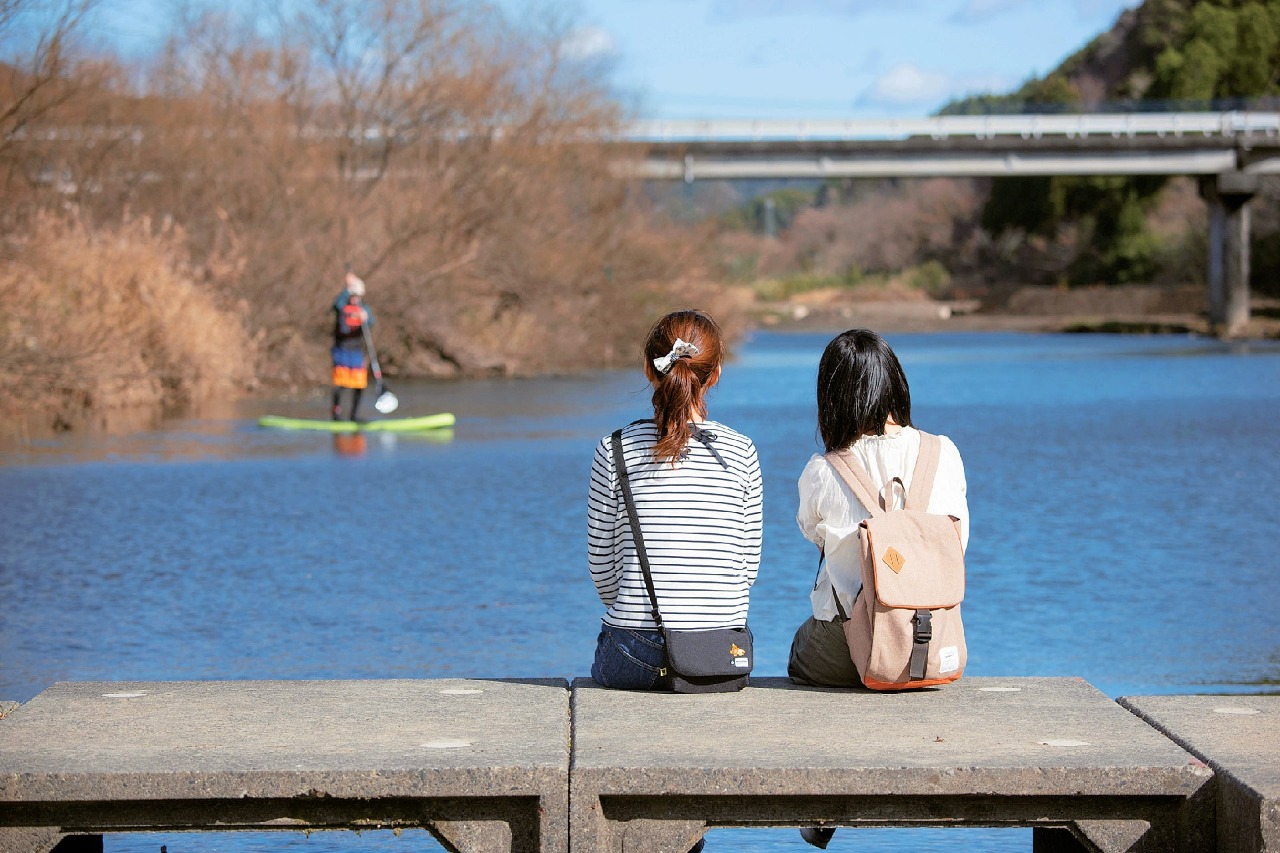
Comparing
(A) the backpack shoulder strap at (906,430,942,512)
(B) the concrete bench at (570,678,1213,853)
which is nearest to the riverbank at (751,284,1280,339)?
(A) the backpack shoulder strap at (906,430,942,512)

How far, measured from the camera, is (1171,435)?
2297 cm

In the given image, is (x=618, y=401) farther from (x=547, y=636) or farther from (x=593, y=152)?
(x=547, y=636)

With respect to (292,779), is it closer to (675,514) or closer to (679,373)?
(675,514)

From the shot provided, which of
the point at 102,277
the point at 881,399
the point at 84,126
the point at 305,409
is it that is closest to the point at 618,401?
the point at 305,409

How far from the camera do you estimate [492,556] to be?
42.7ft

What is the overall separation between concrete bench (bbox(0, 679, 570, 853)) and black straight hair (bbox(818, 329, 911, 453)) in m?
1.27

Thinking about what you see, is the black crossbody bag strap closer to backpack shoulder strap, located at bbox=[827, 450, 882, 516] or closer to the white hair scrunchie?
the white hair scrunchie

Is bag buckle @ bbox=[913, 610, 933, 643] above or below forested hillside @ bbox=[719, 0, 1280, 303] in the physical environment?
below

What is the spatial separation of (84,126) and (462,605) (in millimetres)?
25277

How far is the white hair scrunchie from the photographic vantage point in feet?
17.5

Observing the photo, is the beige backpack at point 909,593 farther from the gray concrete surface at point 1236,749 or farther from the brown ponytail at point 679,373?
the gray concrete surface at point 1236,749

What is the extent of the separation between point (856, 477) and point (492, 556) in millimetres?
7679

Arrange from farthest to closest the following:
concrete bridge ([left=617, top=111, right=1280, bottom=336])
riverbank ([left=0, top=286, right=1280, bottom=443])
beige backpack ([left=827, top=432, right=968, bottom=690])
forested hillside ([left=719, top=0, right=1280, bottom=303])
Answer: forested hillside ([left=719, top=0, right=1280, bottom=303]) → riverbank ([left=0, top=286, right=1280, bottom=443]) → concrete bridge ([left=617, top=111, right=1280, bottom=336]) → beige backpack ([left=827, top=432, right=968, bottom=690])

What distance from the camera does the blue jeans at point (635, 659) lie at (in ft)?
18.0
